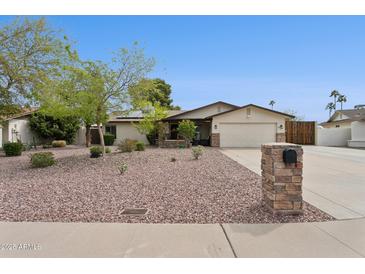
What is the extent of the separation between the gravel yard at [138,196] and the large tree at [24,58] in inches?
262

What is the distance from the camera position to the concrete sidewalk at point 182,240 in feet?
11.0

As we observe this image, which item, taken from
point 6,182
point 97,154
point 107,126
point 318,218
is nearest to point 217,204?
point 318,218

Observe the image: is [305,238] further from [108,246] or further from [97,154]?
[97,154]

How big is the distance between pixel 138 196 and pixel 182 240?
2609 millimetres

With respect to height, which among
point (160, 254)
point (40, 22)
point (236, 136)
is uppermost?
point (40, 22)

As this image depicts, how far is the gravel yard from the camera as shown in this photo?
15.3 ft

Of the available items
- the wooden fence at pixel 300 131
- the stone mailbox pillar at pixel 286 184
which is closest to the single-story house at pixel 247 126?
the wooden fence at pixel 300 131

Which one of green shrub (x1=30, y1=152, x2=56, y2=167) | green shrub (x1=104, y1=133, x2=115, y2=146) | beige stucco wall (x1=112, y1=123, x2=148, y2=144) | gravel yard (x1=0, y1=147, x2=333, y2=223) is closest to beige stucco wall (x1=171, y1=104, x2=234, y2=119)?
beige stucco wall (x1=112, y1=123, x2=148, y2=144)

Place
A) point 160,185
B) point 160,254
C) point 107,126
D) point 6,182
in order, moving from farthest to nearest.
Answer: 1. point 107,126
2. point 6,182
3. point 160,185
4. point 160,254

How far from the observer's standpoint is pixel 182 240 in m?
3.68

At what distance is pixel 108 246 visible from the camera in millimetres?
3506

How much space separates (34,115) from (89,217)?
21648 mm

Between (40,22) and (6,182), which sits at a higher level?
(40,22)

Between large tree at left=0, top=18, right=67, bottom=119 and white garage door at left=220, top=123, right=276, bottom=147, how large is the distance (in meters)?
13.2
